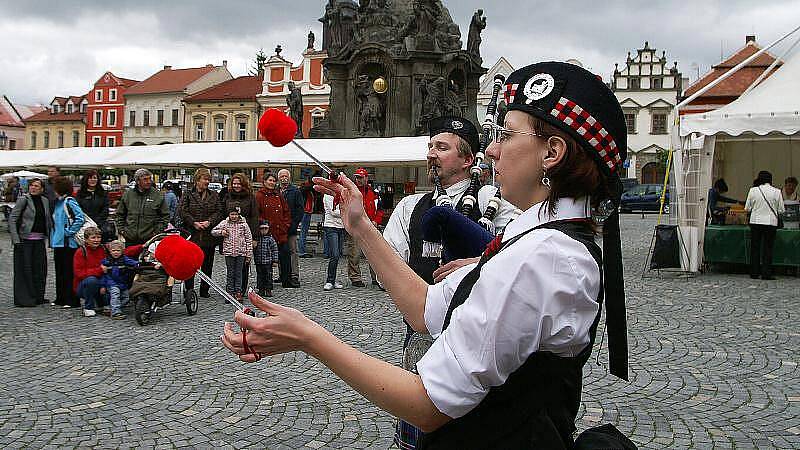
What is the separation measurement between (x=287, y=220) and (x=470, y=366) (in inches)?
431

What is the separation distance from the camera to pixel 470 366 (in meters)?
1.44

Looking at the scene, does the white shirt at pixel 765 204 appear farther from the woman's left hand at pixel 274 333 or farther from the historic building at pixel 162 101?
the historic building at pixel 162 101

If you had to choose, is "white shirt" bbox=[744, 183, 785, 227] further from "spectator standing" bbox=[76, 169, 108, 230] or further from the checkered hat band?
the checkered hat band

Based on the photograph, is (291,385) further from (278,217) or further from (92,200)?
(92,200)

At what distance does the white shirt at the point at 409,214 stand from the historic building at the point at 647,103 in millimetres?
57130

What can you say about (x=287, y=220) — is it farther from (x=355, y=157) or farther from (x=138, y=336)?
(x=355, y=157)

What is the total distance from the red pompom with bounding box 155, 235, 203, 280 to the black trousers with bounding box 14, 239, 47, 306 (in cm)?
920

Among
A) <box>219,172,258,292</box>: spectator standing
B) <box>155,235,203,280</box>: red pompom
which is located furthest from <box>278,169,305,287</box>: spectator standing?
<box>155,235,203,280</box>: red pompom

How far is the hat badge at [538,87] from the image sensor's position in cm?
168

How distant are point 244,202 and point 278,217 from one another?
86cm

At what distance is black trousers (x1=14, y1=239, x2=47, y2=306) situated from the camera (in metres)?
10.0

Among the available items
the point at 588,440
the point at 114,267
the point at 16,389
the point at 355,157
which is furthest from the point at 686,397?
the point at 355,157

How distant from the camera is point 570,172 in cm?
165

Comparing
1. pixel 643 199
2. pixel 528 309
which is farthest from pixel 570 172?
pixel 643 199
